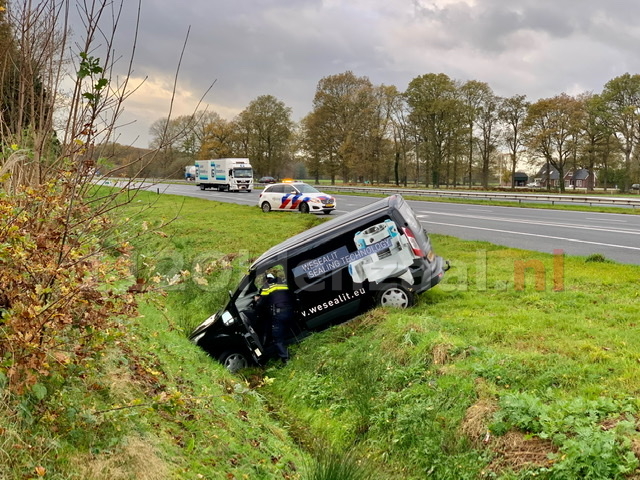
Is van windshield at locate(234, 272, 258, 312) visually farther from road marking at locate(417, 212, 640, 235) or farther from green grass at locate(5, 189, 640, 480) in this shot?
road marking at locate(417, 212, 640, 235)

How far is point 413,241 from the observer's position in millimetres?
7578

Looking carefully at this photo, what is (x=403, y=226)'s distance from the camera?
7.51 m

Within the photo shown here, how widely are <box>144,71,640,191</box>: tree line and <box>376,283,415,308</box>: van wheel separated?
42488 millimetres

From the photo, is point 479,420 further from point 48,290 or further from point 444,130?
point 444,130

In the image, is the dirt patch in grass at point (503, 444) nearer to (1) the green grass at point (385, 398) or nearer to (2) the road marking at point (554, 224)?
(1) the green grass at point (385, 398)

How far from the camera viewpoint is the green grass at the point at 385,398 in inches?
135

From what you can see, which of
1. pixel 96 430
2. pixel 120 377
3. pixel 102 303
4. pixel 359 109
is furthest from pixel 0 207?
pixel 359 109

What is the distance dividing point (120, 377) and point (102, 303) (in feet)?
3.89

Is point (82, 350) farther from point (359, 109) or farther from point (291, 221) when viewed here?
point (359, 109)

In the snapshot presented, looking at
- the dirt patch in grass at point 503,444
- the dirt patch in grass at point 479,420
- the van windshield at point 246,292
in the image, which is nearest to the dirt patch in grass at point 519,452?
the dirt patch in grass at point 503,444

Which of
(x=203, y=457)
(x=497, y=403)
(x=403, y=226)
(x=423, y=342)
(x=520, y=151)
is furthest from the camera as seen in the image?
(x=520, y=151)

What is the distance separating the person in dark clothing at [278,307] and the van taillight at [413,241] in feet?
6.57

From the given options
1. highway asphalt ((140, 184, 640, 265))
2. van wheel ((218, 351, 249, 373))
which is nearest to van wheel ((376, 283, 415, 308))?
van wheel ((218, 351, 249, 373))

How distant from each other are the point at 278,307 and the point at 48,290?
15.6 feet
